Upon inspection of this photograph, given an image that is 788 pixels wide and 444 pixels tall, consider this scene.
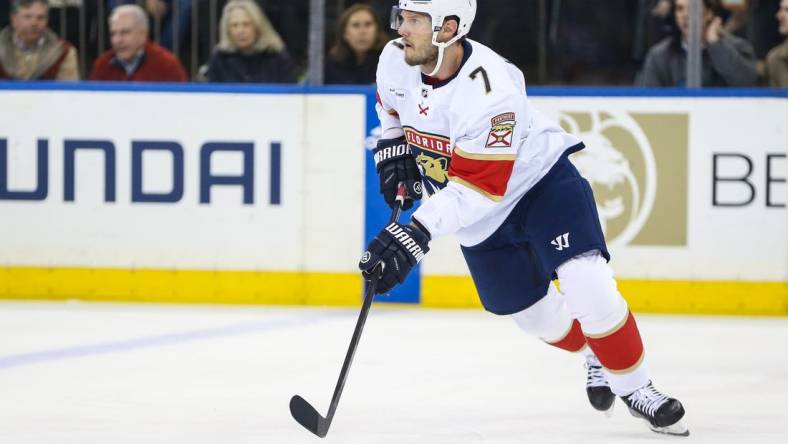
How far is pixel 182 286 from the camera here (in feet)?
19.7

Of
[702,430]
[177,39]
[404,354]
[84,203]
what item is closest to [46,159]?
[84,203]

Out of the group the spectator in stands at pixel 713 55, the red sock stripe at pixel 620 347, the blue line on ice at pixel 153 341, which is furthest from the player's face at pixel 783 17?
the red sock stripe at pixel 620 347

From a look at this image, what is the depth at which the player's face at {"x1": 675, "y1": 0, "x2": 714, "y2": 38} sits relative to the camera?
5.89 meters

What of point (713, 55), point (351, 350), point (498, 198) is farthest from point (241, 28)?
point (498, 198)

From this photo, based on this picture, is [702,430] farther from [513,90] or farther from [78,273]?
[78,273]

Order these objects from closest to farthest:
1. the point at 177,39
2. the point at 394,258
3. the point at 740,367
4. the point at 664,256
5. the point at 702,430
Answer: the point at 394,258 → the point at 702,430 → the point at 740,367 → the point at 664,256 → the point at 177,39

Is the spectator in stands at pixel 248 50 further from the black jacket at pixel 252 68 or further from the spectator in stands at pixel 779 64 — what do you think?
the spectator in stands at pixel 779 64

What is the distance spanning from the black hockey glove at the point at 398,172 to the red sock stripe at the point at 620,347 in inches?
24.7

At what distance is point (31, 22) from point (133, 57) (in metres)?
0.47

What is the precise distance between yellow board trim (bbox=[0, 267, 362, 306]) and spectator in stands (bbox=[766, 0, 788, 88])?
6.30 feet

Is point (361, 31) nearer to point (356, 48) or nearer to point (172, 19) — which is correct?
point (356, 48)

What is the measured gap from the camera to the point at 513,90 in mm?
3322

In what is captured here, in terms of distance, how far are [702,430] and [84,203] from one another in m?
3.30

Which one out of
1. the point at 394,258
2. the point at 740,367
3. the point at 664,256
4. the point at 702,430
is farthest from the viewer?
the point at 664,256
